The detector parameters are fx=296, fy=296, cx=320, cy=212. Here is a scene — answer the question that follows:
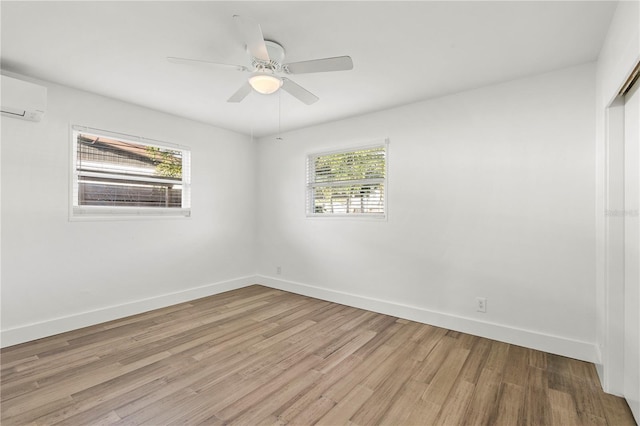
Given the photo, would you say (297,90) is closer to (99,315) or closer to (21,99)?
(21,99)

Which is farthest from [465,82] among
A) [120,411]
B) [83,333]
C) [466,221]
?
[83,333]

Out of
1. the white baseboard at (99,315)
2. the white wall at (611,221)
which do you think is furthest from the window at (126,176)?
the white wall at (611,221)

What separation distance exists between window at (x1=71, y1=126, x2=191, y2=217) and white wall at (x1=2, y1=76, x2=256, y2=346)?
111mm

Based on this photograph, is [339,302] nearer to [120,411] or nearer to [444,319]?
[444,319]

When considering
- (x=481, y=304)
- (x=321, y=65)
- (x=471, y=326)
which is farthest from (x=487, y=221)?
(x=321, y=65)

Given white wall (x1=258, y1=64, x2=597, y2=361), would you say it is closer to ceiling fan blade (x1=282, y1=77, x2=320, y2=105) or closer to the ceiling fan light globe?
ceiling fan blade (x1=282, y1=77, x2=320, y2=105)

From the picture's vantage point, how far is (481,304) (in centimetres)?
291

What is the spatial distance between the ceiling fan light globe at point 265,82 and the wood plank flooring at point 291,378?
2.15 meters

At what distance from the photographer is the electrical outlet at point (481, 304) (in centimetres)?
289

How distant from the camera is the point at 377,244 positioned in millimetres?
3645

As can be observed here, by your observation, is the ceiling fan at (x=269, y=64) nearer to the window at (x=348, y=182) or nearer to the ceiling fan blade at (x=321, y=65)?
the ceiling fan blade at (x=321, y=65)

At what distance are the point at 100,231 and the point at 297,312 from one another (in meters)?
2.37

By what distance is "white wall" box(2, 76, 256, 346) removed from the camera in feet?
8.88

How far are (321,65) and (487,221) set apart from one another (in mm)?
2159
